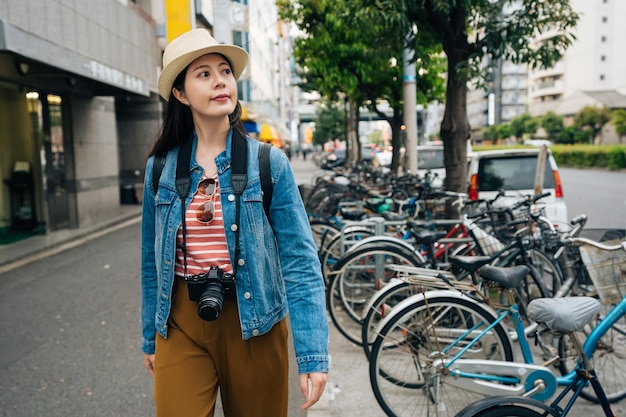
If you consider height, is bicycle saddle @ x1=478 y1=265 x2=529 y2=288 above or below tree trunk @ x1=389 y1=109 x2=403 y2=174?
below

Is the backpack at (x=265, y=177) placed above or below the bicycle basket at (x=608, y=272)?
above

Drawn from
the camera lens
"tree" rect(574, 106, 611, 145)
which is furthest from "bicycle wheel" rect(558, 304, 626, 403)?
"tree" rect(574, 106, 611, 145)

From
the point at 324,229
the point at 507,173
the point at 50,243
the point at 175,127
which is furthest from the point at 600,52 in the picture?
the point at 175,127

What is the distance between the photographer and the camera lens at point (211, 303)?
1.80 m

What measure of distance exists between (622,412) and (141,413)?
9.87 feet

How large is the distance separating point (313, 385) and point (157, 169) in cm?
92

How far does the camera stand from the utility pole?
35.0 feet

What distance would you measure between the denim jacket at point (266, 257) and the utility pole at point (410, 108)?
29.5ft

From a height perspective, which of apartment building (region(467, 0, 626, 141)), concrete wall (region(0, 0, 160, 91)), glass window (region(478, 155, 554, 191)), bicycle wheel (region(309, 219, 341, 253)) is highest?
apartment building (region(467, 0, 626, 141))

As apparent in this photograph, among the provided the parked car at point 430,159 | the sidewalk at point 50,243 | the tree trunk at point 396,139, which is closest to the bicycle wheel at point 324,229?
the sidewalk at point 50,243

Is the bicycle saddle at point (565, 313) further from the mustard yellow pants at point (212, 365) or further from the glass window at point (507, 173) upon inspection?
the glass window at point (507, 173)

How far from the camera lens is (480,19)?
299 inches

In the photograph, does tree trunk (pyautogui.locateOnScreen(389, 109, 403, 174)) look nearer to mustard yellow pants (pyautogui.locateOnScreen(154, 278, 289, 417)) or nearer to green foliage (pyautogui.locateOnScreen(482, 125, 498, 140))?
mustard yellow pants (pyautogui.locateOnScreen(154, 278, 289, 417))

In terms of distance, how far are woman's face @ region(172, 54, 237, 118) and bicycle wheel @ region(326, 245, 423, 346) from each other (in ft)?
10.2
